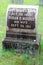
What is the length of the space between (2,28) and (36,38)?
5.00 ft

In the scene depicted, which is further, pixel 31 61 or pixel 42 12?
pixel 42 12

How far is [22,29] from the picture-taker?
4.59 metres

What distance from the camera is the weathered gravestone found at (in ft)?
14.7

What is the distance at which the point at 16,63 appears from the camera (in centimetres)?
403

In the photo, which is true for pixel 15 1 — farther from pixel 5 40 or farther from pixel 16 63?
pixel 16 63

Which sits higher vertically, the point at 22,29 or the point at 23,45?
the point at 22,29

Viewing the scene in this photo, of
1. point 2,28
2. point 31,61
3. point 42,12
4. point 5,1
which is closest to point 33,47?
point 31,61

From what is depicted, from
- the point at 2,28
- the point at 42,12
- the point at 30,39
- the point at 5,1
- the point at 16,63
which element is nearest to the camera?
the point at 16,63

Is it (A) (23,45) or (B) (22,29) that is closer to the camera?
(A) (23,45)

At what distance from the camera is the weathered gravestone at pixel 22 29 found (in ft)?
14.7

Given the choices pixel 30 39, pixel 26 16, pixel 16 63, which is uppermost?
pixel 26 16

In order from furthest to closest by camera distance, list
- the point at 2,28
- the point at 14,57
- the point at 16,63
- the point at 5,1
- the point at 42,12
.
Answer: the point at 5,1 → the point at 42,12 → the point at 2,28 → the point at 14,57 → the point at 16,63

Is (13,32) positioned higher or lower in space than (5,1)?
lower

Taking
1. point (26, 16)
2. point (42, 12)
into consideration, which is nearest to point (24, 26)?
point (26, 16)
